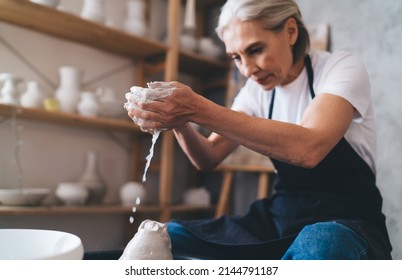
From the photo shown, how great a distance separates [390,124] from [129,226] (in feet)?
4.50

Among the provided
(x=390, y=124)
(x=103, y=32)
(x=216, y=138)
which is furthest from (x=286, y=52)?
(x=103, y=32)

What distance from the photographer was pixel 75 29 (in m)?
1.66

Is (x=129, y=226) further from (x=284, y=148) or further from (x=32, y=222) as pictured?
Answer: (x=284, y=148)

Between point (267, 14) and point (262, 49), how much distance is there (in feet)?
0.29

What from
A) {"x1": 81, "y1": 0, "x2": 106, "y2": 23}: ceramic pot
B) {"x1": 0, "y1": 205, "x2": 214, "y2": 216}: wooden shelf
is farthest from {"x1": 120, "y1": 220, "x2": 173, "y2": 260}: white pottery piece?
{"x1": 81, "y1": 0, "x2": 106, "y2": 23}: ceramic pot

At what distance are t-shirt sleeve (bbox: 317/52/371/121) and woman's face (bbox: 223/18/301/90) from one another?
0.12 m

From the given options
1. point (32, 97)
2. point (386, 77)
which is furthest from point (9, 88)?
point (386, 77)

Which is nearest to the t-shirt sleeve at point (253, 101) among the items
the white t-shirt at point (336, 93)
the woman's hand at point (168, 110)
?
the white t-shirt at point (336, 93)

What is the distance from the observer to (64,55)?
176 centimetres

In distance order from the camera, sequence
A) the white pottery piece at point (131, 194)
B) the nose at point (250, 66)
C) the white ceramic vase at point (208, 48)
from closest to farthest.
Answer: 1. the nose at point (250, 66)
2. the white pottery piece at point (131, 194)
3. the white ceramic vase at point (208, 48)

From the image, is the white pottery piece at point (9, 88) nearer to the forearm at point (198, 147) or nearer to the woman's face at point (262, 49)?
the forearm at point (198, 147)

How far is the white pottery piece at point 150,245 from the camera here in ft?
2.04

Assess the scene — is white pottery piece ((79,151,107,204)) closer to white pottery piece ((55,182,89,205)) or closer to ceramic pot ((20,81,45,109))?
white pottery piece ((55,182,89,205))

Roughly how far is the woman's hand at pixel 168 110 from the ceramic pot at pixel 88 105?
102 centimetres
